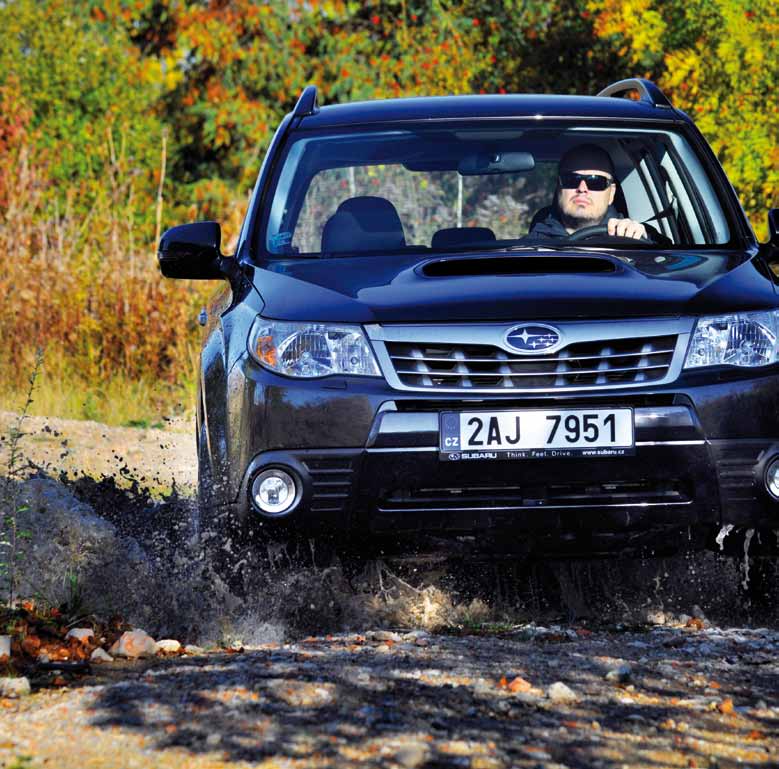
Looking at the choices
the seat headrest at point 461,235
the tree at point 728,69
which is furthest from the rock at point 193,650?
the tree at point 728,69

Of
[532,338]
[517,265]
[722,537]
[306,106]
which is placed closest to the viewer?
[532,338]

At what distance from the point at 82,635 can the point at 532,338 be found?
60.9 inches

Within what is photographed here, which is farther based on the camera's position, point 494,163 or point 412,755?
point 494,163

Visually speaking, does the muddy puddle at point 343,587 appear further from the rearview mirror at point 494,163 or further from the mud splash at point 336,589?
the rearview mirror at point 494,163

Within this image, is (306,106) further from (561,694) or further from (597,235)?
(561,694)

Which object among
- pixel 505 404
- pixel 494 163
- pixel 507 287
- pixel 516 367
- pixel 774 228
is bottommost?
pixel 505 404

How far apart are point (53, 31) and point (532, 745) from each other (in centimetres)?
2048

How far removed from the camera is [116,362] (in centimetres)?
1202

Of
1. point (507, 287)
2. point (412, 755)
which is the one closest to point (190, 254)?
point (507, 287)

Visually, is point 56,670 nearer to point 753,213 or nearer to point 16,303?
point 16,303

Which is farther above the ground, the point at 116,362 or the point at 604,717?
the point at 116,362

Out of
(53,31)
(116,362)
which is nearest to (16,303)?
(116,362)

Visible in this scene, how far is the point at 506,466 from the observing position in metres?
4.63

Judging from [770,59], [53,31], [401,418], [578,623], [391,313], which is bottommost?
[578,623]
